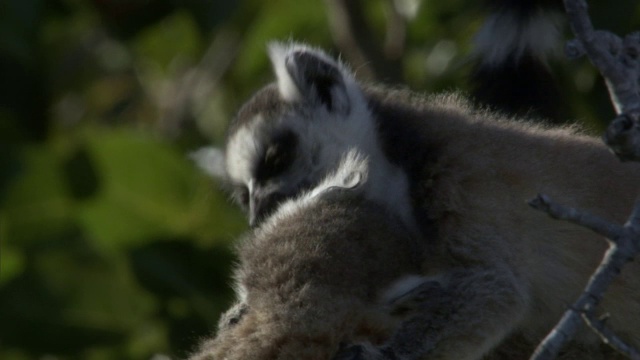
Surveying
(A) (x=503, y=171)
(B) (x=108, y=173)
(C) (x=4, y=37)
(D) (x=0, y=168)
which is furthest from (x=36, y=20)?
(A) (x=503, y=171)

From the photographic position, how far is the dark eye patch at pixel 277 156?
431 centimetres

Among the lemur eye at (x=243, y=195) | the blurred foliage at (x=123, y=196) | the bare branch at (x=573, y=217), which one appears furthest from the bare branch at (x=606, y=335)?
the blurred foliage at (x=123, y=196)

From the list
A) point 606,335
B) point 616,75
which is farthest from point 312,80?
point 606,335

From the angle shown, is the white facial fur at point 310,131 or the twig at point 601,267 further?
the white facial fur at point 310,131

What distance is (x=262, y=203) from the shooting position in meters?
4.20

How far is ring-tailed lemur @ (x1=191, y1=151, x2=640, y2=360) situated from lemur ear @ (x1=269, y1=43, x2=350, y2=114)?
2.58ft

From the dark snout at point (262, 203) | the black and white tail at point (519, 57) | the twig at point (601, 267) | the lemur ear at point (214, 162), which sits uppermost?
the lemur ear at point (214, 162)

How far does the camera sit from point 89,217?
20.9 feet

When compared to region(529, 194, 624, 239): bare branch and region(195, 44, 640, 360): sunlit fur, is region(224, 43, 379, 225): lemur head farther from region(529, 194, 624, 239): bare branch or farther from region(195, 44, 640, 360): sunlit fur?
region(529, 194, 624, 239): bare branch

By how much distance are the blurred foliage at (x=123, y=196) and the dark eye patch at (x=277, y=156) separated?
994 millimetres

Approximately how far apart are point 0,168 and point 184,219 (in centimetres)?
98

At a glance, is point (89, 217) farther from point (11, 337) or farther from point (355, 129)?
point (355, 129)

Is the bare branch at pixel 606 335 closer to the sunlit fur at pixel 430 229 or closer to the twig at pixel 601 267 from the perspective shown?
the twig at pixel 601 267

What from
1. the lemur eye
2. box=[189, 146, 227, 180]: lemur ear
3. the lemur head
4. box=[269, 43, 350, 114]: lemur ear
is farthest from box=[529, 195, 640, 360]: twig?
box=[189, 146, 227, 180]: lemur ear
